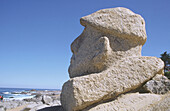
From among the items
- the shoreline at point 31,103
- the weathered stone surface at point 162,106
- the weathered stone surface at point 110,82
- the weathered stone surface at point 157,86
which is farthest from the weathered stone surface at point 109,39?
the shoreline at point 31,103

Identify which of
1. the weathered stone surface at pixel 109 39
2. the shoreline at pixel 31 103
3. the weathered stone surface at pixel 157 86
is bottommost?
the shoreline at pixel 31 103

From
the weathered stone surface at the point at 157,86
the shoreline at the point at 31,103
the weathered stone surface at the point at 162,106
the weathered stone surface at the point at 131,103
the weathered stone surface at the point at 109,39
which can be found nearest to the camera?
the weathered stone surface at the point at 162,106

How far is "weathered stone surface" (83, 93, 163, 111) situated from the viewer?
10.4ft

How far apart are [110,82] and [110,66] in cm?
47

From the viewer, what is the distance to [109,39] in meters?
4.14

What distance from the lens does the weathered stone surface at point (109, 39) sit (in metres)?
3.94

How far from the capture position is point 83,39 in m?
4.93

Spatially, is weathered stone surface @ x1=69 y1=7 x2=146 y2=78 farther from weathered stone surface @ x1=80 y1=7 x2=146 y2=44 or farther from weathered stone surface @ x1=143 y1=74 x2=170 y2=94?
weathered stone surface @ x1=143 y1=74 x2=170 y2=94

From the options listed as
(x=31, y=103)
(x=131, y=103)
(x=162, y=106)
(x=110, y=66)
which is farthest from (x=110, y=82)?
(x=31, y=103)

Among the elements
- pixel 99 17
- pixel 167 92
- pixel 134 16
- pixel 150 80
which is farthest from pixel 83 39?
pixel 167 92

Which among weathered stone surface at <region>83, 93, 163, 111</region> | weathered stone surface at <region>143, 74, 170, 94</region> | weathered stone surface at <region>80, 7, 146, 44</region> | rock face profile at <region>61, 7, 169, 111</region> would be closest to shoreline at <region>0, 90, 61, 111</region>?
rock face profile at <region>61, 7, 169, 111</region>

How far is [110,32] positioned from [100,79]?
1360 mm

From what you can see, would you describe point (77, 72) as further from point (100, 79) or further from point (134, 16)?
point (134, 16)

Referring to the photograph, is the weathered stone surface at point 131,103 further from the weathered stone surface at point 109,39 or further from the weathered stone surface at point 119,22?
the weathered stone surface at point 119,22
